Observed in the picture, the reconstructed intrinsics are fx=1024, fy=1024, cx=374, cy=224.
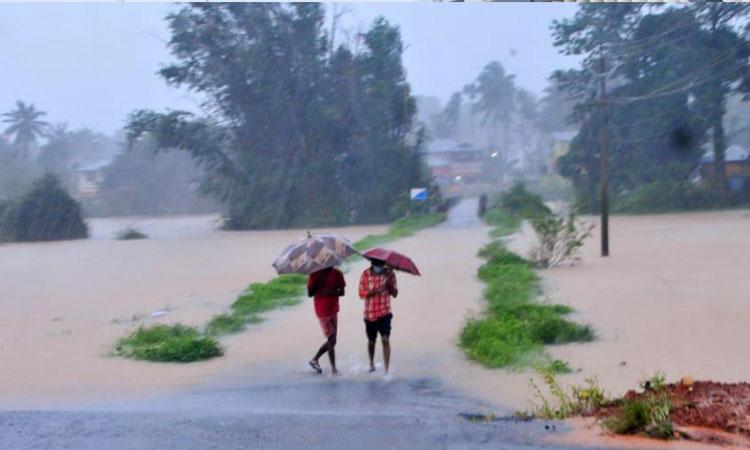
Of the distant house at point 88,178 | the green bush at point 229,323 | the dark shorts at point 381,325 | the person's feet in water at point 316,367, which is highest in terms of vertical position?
the distant house at point 88,178

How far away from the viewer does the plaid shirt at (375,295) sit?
10.9m

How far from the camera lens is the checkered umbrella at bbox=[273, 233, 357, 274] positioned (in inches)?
437

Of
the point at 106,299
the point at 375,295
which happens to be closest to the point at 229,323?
the point at 375,295

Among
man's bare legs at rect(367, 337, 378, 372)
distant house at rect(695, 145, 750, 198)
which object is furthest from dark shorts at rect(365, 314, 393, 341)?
distant house at rect(695, 145, 750, 198)

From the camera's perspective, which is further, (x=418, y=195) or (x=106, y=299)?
(x=418, y=195)

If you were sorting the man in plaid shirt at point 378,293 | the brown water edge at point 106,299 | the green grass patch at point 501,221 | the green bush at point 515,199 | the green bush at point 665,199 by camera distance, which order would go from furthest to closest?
the green bush at point 665,199, the green grass patch at point 501,221, the green bush at point 515,199, the brown water edge at point 106,299, the man in plaid shirt at point 378,293

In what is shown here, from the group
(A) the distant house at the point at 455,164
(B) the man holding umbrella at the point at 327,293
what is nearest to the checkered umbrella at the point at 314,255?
(B) the man holding umbrella at the point at 327,293

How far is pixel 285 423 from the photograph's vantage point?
27.1 ft

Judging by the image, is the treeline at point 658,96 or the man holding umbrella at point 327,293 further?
the treeline at point 658,96

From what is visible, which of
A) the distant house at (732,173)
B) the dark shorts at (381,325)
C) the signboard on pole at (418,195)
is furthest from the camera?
the distant house at (732,173)

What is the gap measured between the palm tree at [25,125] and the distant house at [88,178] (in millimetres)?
2514

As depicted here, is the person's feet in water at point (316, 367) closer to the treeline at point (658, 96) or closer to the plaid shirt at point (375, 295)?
the plaid shirt at point (375, 295)

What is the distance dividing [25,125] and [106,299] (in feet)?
96.6

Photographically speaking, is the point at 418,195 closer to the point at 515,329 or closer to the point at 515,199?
the point at 515,199
